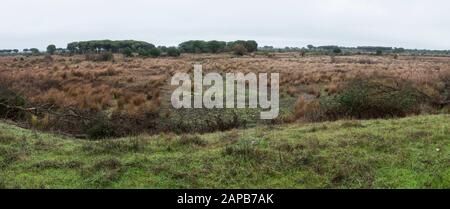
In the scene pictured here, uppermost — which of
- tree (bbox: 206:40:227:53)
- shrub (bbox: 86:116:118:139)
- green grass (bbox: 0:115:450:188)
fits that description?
tree (bbox: 206:40:227:53)

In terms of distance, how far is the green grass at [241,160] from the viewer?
755 cm

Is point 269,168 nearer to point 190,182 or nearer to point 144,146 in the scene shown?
point 190,182

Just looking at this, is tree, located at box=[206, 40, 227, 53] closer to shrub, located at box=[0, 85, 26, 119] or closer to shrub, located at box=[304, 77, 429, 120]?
shrub, located at box=[0, 85, 26, 119]

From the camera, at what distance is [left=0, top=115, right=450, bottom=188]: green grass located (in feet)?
24.8

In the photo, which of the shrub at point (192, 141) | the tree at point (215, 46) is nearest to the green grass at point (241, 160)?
the shrub at point (192, 141)

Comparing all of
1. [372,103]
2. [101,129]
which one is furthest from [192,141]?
[372,103]

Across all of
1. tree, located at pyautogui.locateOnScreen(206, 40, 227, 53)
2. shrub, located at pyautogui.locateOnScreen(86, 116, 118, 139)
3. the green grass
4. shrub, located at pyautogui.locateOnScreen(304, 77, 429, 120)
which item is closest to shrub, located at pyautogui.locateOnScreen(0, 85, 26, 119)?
shrub, located at pyautogui.locateOnScreen(86, 116, 118, 139)

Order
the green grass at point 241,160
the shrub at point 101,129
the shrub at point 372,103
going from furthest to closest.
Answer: the shrub at point 372,103 < the shrub at point 101,129 < the green grass at point 241,160

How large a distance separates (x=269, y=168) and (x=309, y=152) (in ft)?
3.52

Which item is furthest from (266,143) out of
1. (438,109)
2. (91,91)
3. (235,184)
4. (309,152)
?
(91,91)

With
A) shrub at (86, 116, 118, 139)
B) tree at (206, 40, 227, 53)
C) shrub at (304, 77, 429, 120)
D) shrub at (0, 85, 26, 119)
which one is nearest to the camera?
shrub at (86, 116, 118, 139)

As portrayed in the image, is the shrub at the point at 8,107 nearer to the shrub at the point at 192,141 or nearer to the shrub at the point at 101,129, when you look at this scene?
the shrub at the point at 101,129
